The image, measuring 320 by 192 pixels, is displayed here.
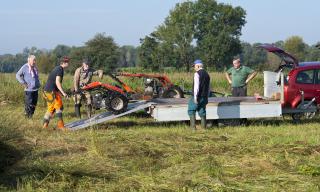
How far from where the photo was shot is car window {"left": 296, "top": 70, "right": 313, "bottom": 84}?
1451 centimetres

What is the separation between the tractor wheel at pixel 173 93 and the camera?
16078mm

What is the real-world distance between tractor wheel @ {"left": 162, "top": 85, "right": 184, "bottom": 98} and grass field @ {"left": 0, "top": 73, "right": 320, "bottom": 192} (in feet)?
10.5

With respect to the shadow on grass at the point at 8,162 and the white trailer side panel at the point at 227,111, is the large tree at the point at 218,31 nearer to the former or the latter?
the white trailer side panel at the point at 227,111

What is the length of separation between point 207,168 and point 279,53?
7.48 m

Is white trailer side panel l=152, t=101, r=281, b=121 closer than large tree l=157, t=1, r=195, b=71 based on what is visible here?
Yes

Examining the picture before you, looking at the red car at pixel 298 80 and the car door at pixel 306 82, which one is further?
the car door at pixel 306 82

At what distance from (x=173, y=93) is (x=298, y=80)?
3699 mm

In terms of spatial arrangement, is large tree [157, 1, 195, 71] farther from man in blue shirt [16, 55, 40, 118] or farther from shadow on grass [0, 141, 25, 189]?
shadow on grass [0, 141, 25, 189]

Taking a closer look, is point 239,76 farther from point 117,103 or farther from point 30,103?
point 30,103

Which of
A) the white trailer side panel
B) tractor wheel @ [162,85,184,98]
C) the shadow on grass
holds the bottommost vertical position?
the shadow on grass

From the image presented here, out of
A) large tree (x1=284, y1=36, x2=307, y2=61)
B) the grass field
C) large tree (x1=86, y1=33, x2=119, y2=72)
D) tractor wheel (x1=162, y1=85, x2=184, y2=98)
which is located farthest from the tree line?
the grass field

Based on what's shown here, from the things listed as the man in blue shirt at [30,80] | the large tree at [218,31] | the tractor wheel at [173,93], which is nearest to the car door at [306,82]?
the tractor wheel at [173,93]

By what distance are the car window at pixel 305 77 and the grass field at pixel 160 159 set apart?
2.03 m

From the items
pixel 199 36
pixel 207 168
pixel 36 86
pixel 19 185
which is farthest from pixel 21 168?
pixel 199 36
